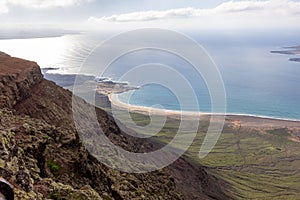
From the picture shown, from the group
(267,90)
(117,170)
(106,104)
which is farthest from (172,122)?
(117,170)

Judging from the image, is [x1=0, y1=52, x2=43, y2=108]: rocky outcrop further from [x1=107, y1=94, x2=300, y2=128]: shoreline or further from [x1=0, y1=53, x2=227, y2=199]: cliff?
[x1=107, y1=94, x2=300, y2=128]: shoreline

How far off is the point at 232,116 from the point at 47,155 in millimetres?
124935

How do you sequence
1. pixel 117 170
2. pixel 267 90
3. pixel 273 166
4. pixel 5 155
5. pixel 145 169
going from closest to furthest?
1. pixel 5 155
2. pixel 117 170
3. pixel 145 169
4. pixel 273 166
5. pixel 267 90

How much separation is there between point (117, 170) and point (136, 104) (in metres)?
121

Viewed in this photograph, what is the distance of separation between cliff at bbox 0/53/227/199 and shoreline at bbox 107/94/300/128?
86.3 meters

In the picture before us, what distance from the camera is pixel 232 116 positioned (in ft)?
450

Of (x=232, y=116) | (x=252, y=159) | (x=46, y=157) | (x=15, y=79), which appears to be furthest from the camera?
(x=232, y=116)

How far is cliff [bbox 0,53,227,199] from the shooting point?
46.5ft

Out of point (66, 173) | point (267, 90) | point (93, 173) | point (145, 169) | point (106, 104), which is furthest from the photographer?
point (267, 90)

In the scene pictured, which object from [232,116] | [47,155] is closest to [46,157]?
[47,155]

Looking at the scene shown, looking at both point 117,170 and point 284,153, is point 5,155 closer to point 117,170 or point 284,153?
point 117,170

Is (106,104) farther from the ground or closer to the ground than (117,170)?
closer to the ground

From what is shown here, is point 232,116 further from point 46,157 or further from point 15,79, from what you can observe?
point 46,157

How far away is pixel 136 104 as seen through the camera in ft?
483
